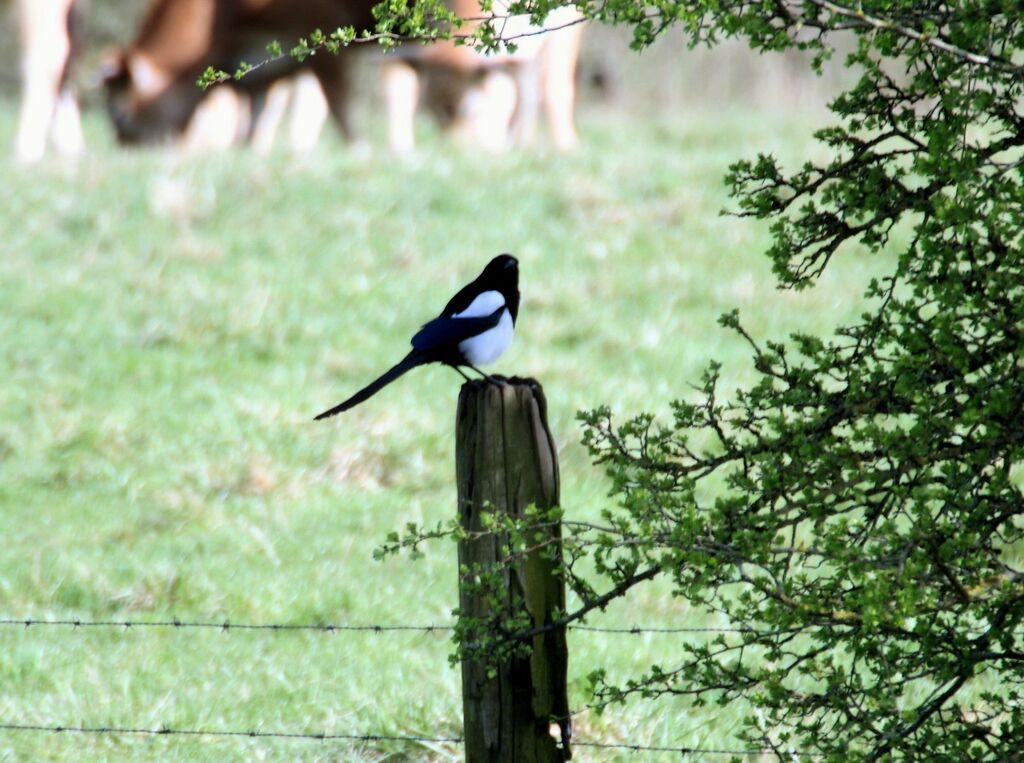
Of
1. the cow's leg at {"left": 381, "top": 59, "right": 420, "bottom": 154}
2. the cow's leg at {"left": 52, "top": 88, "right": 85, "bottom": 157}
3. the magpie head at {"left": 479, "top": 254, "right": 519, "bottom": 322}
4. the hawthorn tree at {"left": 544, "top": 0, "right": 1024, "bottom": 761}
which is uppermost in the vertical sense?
the cow's leg at {"left": 52, "top": 88, "right": 85, "bottom": 157}

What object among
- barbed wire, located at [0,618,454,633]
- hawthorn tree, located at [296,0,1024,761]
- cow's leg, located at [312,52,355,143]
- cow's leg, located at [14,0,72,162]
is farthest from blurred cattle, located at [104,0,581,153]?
hawthorn tree, located at [296,0,1024,761]

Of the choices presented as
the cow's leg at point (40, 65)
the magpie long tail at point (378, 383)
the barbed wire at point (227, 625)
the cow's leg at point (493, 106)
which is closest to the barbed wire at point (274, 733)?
the barbed wire at point (227, 625)

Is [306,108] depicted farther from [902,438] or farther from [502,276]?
[902,438]

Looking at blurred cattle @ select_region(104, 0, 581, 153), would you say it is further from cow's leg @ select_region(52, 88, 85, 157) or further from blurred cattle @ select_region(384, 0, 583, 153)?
cow's leg @ select_region(52, 88, 85, 157)

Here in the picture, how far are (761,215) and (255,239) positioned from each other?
814cm

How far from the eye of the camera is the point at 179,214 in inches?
449

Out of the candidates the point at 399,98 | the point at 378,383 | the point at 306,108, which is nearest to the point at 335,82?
the point at 306,108

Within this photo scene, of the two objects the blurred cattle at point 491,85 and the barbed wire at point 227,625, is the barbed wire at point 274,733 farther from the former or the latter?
the blurred cattle at point 491,85

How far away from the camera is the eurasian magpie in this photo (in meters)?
4.04

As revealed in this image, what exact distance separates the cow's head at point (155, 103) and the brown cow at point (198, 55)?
12mm

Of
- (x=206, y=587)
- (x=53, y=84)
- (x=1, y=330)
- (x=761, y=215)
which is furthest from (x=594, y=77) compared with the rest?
(x=761, y=215)

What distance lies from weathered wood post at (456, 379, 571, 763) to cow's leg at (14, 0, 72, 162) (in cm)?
1262

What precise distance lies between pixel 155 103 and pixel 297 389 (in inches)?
411

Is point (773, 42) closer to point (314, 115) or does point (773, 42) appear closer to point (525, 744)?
point (525, 744)
